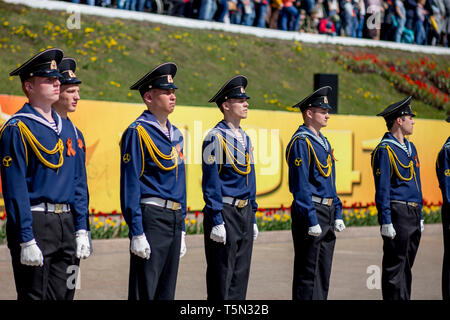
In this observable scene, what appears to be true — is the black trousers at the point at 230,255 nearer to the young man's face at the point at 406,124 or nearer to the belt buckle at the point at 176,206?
the belt buckle at the point at 176,206

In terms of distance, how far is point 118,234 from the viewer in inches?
539

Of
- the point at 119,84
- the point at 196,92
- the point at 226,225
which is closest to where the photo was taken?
the point at 226,225

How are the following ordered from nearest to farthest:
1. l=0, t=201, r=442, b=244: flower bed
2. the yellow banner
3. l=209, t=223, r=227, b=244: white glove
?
l=209, t=223, r=227, b=244: white glove < l=0, t=201, r=442, b=244: flower bed < the yellow banner

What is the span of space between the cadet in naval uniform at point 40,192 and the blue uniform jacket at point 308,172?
8.25ft

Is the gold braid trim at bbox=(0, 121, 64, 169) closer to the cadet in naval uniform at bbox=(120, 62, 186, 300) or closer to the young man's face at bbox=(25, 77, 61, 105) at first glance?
the young man's face at bbox=(25, 77, 61, 105)

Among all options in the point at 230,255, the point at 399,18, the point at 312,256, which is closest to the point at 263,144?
the point at 312,256

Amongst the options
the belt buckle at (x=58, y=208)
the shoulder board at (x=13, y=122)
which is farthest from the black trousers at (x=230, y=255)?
the shoulder board at (x=13, y=122)

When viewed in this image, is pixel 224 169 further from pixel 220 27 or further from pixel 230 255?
pixel 220 27

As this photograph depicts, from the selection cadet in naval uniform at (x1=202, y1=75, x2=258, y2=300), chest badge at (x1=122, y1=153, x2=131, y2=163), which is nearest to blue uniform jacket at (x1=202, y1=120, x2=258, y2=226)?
cadet in naval uniform at (x1=202, y1=75, x2=258, y2=300)

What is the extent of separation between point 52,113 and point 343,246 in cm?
955

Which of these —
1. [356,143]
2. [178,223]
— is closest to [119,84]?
[356,143]

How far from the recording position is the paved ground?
10.1 meters

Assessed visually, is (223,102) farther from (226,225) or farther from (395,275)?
(395,275)

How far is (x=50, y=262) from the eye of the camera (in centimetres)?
596
